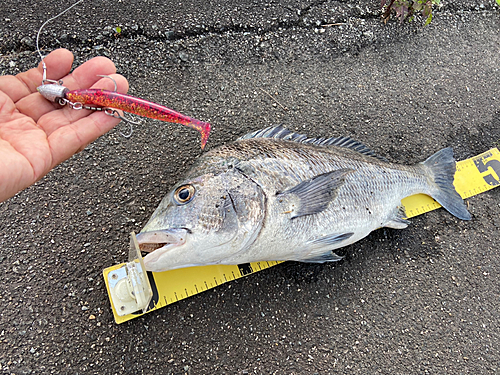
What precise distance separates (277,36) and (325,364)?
317cm

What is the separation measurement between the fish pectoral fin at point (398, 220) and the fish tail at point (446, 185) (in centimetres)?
47

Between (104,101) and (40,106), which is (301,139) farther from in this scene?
(40,106)

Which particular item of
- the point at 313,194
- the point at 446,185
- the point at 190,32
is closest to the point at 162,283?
the point at 313,194

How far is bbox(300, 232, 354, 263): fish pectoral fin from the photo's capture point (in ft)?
7.29

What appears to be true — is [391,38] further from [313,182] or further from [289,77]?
[313,182]

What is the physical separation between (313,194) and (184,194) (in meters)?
0.88

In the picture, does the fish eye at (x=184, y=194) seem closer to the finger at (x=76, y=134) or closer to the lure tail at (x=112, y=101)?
the lure tail at (x=112, y=101)

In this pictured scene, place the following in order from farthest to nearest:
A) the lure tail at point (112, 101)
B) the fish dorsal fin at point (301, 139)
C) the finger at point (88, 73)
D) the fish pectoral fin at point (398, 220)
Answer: the fish pectoral fin at point (398, 220) < the fish dorsal fin at point (301, 139) < the finger at point (88, 73) < the lure tail at point (112, 101)

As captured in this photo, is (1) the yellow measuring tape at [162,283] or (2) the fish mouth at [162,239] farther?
(1) the yellow measuring tape at [162,283]

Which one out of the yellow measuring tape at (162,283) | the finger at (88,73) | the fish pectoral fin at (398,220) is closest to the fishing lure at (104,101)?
the finger at (88,73)

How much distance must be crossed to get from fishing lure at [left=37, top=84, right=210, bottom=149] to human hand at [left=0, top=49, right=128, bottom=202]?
8 centimetres

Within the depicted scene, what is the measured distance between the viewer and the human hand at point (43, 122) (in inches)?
71.6

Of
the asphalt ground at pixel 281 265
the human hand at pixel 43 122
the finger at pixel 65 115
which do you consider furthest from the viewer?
the asphalt ground at pixel 281 265

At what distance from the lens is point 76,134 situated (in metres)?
1.98
